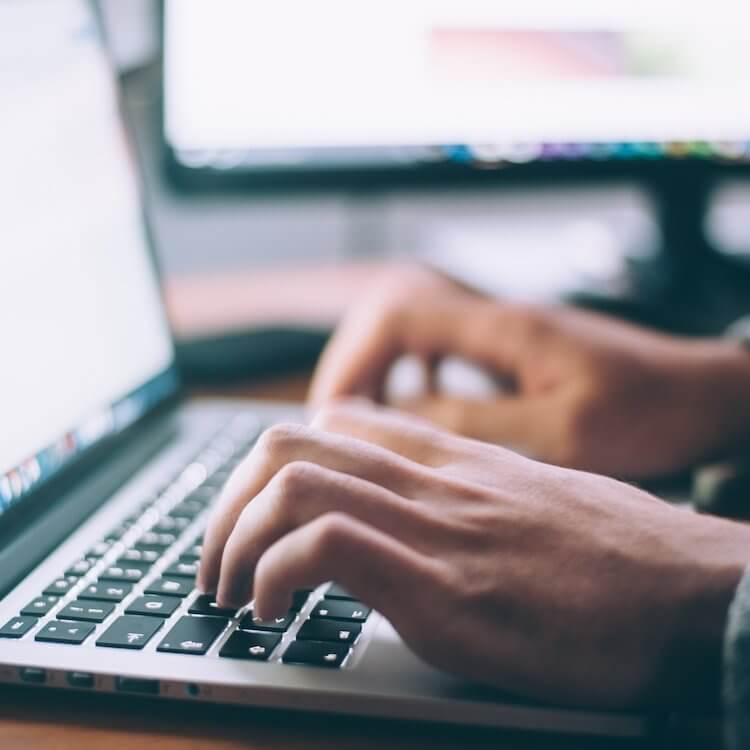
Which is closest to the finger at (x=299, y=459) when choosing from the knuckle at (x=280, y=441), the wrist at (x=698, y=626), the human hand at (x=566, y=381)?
the knuckle at (x=280, y=441)

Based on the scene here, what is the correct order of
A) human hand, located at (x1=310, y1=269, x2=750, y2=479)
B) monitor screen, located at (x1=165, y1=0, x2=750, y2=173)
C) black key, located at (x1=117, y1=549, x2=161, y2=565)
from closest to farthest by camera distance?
black key, located at (x1=117, y1=549, x2=161, y2=565)
human hand, located at (x1=310, y1=269, x2=750, y2=479)
monitor screen, located at (x1=165, y1=0, x2=750, y2=173)

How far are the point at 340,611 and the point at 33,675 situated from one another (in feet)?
0.36

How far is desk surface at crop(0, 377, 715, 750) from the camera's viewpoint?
0.32 meters

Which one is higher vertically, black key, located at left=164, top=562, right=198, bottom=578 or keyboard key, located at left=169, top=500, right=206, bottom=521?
black key, located at left=164, top=562, right=198, bottom=578

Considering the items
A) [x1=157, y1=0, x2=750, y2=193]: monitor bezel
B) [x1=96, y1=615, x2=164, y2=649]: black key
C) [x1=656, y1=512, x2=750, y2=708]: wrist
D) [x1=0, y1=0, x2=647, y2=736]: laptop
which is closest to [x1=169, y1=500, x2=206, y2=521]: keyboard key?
[x1=0, y1=0, x2=647, y2=736]: laptop

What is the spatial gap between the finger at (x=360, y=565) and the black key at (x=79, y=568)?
0.40 ft

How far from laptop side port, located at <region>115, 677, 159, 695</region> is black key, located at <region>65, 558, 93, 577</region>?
0.08 m

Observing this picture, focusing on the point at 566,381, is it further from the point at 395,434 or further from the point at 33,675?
the point at 33,675

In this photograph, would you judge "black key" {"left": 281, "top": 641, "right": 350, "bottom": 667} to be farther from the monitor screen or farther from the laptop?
the monitor screen

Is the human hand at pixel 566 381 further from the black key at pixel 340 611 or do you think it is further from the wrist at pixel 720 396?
the black key at pixel 340 611

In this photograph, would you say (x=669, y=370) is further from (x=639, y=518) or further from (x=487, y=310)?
(x=639, y=518)

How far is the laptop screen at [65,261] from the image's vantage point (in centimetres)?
45

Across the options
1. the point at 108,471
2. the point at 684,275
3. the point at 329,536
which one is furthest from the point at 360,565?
the point at 684,275

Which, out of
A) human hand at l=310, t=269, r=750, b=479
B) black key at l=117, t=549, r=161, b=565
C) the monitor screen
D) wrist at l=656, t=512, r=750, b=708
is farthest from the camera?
the monitor screen
